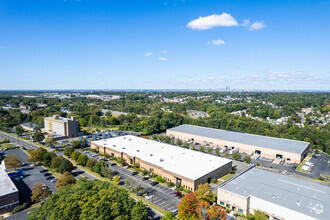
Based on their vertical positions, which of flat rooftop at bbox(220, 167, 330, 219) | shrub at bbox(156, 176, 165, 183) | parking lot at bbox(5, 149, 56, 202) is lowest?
parking lot at bbox(5, 149, 56, 202)

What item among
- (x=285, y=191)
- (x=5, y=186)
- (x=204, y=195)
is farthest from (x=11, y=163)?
(x=285, y=191)

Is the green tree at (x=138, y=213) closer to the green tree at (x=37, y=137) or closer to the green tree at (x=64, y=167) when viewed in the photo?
the green tree at (x=64, y=167)

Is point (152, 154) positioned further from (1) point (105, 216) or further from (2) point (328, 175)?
(2) point (328, 175)

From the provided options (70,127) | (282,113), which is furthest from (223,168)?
(282,113)

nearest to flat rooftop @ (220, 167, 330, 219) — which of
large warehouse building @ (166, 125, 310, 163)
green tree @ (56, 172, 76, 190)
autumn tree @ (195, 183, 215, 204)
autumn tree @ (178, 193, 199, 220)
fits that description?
autumn tree @ (195, 183, 215, 204)

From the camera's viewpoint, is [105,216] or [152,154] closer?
[105,216]

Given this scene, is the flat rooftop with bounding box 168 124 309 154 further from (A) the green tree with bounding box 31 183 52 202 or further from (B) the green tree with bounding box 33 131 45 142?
(A) the green tree with bounding box 31 183 52 202

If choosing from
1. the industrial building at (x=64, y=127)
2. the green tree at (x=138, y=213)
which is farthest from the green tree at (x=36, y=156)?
the green tree at (x=138, y=213)
